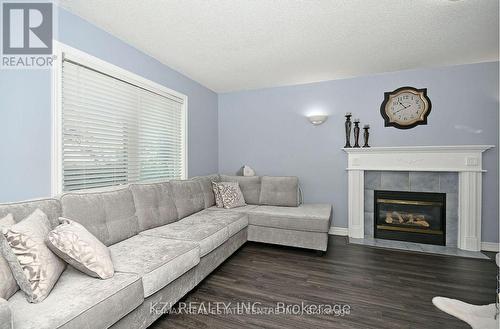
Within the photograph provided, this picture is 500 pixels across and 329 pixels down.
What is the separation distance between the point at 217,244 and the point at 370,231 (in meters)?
2.59

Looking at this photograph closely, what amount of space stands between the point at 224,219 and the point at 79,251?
5.58 feet

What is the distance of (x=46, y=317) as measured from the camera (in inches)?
43.8

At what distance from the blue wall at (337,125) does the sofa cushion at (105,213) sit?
255 centimetres

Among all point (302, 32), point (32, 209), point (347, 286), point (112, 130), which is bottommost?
point (347, 286)

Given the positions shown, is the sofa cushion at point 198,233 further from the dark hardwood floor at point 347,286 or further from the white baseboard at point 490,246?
the white baseboard at point 490,246

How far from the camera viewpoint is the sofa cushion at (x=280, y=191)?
3756mm

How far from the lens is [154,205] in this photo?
2676 millimetres

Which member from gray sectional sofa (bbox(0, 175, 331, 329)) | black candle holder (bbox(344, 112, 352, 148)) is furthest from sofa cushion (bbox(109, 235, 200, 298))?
black candle holder (bbox(344, 112, 352, 148))

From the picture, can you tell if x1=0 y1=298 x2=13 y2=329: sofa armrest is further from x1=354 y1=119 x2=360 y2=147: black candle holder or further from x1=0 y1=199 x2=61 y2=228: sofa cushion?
x1=354 y1=119 x2=360 y2=147: black candle holder

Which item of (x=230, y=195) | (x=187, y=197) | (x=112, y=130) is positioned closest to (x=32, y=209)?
(x=112, y=130)

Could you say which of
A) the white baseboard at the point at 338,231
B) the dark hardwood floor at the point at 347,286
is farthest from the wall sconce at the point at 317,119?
the dark hardwood floor at the point at 347,286

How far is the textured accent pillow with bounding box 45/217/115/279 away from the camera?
4.63ft

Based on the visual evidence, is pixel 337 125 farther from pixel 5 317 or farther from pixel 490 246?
pixel 5 317

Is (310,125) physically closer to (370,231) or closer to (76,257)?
(370,231)
